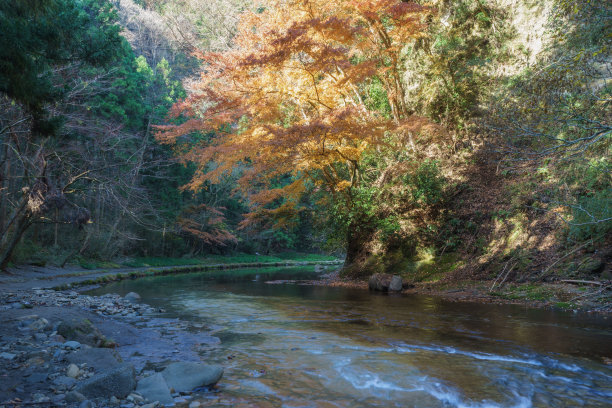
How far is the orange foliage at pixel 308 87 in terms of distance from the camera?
454 inches

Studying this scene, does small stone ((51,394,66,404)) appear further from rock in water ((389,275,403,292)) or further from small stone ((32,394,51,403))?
rock in water ((389,275,403,292))

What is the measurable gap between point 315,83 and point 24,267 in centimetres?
1229

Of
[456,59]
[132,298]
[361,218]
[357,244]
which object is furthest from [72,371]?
[456,59]

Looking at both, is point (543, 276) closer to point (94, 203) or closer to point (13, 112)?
point (13, 112)

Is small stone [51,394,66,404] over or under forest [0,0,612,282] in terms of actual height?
under

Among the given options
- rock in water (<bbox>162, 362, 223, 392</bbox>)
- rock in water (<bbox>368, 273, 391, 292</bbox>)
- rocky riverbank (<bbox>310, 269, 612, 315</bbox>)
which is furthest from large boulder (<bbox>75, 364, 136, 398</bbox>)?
rock in water (<bbox>368, 273, 391, 292</bbox>)

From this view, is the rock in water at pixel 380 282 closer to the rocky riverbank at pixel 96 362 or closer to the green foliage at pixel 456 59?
the green foliage at pixel 456 59

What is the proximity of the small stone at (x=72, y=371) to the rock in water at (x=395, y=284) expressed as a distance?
9.90m

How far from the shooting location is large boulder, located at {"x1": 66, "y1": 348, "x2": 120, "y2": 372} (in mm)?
4621

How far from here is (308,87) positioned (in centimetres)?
1357

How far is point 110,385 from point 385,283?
10.2 m

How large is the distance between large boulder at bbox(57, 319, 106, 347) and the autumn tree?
22.2 feet

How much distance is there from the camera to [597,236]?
9.50 m

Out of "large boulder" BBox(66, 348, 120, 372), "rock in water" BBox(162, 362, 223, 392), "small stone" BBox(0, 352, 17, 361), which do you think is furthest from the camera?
"large boulder" BBox(66, 348, 120, 372)
